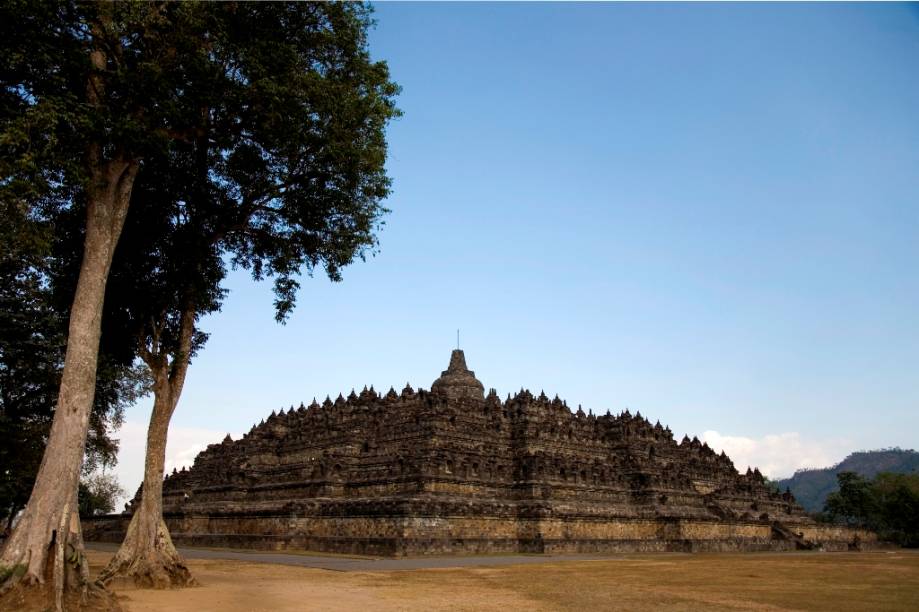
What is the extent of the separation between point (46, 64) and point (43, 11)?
135 cm

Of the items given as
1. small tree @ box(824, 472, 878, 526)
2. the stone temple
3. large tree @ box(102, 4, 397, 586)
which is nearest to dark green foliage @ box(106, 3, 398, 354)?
large tree @ box(102, 4, 397, 586)

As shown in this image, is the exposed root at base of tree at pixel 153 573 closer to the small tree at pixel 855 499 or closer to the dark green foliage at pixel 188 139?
the dark green foliage at pixel 188 139

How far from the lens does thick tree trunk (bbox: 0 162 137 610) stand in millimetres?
13148

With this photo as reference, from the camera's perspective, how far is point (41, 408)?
3594 centimetres

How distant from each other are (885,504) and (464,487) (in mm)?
46691

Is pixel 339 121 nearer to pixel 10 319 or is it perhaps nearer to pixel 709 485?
pixel 10 319

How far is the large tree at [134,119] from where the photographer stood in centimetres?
1419

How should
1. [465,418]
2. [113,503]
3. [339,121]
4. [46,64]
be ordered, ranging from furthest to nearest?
[113,503] < [465,418] < [339,121] < [46,64]

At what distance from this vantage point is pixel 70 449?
14.3 metres

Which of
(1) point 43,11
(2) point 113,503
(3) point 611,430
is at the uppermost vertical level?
(1) point 43,11

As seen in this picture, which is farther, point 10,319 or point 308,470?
point 308,470

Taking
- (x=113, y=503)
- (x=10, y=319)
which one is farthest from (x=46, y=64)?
(x=113, y=503)

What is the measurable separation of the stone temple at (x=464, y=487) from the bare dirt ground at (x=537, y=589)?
7773mm

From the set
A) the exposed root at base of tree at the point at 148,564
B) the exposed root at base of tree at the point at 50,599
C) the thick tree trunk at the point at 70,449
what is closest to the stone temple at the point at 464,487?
the exposed root at base of tree at the point at 148,564
